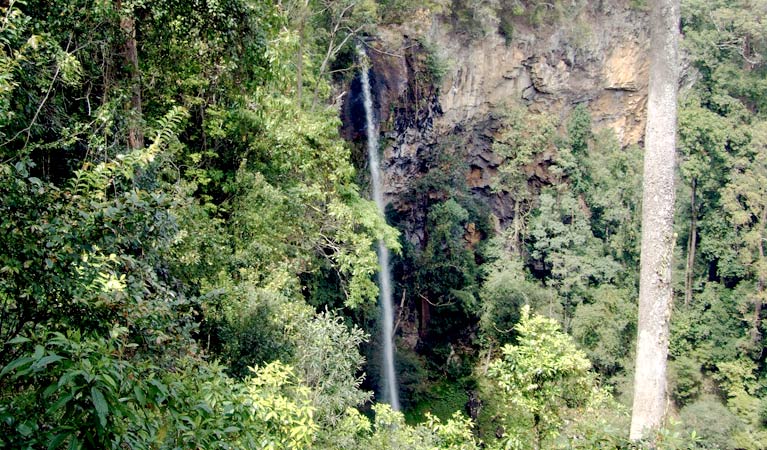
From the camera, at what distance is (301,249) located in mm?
8211

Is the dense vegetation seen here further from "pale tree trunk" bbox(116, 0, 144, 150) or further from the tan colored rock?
the tan colored rock

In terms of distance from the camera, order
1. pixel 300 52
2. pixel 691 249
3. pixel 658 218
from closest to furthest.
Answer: pixel 658 218 < pixel 300 52 < pixel 691 249

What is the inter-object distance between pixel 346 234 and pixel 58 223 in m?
6.44

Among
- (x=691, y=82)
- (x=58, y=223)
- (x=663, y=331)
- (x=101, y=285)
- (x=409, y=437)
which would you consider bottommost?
(x=409, y=437)

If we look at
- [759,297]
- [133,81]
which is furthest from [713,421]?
[133,81]

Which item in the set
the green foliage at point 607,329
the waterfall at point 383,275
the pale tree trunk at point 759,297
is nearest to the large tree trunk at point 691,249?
the pale tree trunk at point 759,297

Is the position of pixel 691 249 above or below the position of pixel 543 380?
below

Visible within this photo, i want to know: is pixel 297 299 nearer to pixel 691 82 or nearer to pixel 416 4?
pixel 416 4

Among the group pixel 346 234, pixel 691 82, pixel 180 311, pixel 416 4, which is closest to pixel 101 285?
pixel 180 311

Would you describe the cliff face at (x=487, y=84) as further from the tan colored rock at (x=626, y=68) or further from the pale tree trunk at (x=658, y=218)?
the pale tree trunk at (x=658, y=218)

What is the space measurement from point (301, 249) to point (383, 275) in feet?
29.1

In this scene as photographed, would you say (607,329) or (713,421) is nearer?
(713,421)

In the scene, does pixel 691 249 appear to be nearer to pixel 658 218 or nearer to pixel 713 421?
pixel 713 421

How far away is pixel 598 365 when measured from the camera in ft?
56.3
